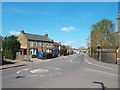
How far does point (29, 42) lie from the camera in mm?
47750

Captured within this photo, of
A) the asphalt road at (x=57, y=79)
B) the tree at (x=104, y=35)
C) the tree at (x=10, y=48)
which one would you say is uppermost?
the tree at (x=104, y=35)

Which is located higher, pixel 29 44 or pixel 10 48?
pixel 29 44

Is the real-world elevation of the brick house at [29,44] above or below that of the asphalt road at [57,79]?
above

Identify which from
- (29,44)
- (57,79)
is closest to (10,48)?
(29,44)

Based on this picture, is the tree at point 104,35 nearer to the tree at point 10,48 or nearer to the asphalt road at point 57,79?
the tree at point 10,48

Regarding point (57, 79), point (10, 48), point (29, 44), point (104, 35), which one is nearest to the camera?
point (57, 79)

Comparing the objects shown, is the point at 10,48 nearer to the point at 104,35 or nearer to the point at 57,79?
the point at 57,79

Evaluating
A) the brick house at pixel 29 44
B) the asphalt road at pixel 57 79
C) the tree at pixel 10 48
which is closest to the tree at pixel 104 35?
the tree at pixel 10 48

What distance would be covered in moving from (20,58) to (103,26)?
74.4ft

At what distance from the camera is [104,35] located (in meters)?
33.2

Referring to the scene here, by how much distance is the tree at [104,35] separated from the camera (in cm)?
3275

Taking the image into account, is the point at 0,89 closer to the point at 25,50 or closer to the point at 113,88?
the point at 113,88

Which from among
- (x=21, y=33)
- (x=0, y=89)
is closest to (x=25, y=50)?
(x=21, y=33)

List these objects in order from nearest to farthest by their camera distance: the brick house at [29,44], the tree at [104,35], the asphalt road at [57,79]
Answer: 1. the asphalt road at [57,79]
2. the tree at [104,35]
3. the brick house at [29,44]
